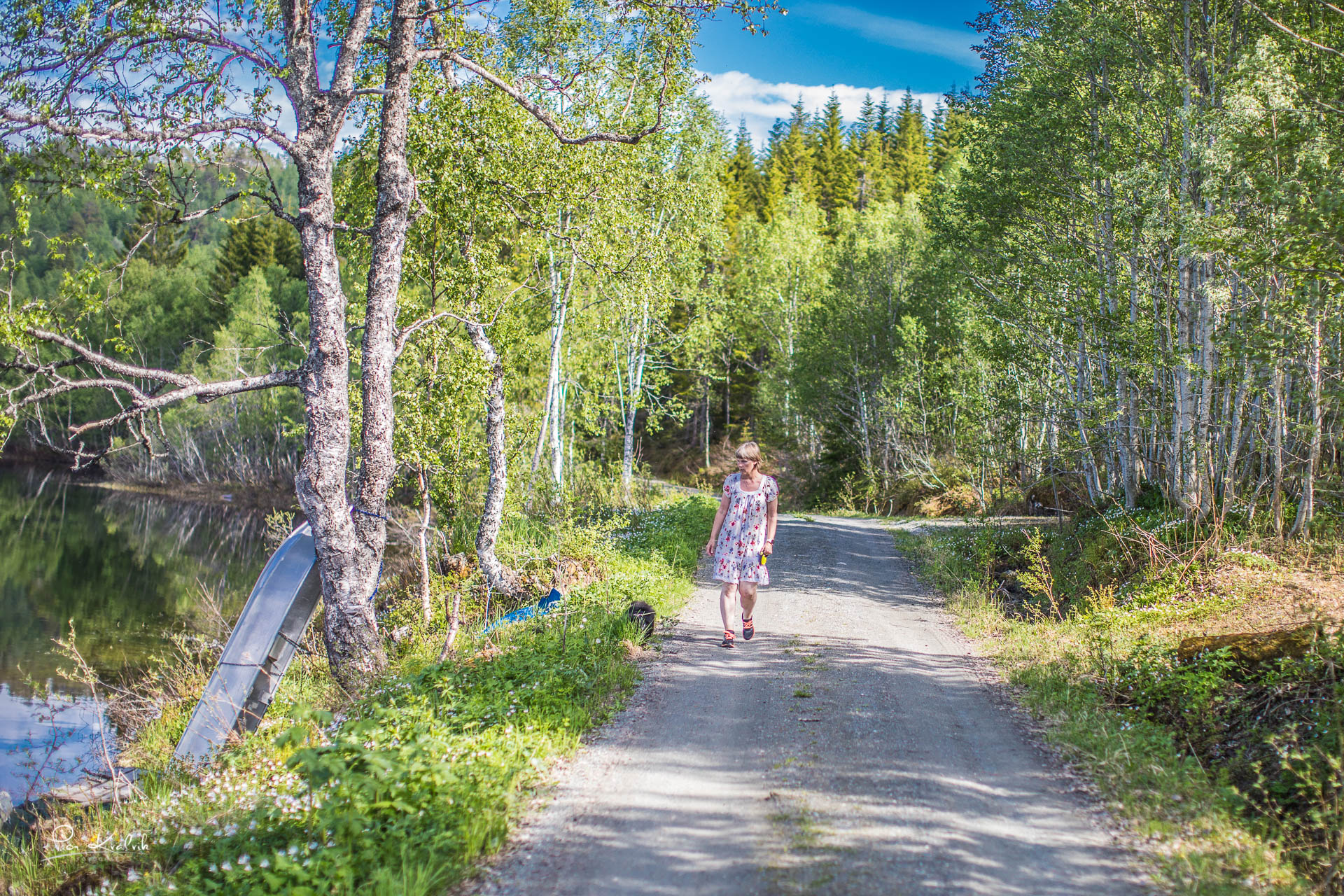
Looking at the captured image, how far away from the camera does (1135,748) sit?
4996mm

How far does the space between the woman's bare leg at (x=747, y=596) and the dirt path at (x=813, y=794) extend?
37 centimetres

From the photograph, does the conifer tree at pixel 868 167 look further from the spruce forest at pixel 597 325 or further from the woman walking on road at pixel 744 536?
the woman walking on road at pixel 744 536

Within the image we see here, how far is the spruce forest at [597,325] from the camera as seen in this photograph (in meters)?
5.02

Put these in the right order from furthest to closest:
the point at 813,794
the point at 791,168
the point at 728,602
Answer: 1. the point at 791,168
2. the point at 728,602
3. the point at 813,794

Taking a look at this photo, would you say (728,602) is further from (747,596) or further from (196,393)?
(196,393)

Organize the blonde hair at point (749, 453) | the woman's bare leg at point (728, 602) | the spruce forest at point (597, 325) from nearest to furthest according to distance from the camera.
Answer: the spruce forest at point (597, 325), the blonde hair at point (749, 453), the woman's bare leg at point (728, 602)

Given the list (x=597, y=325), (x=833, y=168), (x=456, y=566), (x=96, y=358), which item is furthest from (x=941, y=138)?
(x=96, y=358)

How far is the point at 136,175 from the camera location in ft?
25.4

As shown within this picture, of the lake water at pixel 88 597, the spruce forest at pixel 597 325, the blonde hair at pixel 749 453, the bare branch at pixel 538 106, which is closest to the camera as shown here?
the spruce forest at pixel 597 325

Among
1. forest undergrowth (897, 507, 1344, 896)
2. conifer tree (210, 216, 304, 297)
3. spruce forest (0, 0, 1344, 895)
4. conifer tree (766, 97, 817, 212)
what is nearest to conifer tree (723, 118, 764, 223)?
conifer tree (766, 97, 817, 212)

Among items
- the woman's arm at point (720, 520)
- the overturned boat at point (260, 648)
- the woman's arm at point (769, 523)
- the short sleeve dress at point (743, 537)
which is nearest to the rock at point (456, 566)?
the overturned boat at point (260, 648)

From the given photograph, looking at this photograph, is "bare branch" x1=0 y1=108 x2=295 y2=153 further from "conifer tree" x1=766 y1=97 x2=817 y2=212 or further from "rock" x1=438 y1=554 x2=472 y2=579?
"conifer tree" x1=766 y1=97 x2=817 y2=212

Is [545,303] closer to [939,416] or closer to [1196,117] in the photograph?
[1196,117]

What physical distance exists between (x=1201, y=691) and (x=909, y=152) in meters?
60.3
